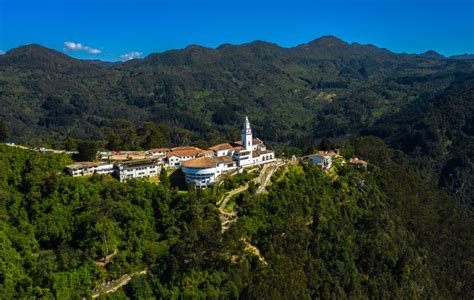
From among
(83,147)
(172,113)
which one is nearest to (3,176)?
(83,147)

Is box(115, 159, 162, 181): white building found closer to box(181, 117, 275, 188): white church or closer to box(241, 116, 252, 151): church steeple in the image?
box(181, 117, 275, 188): white church

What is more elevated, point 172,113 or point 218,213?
point 172,113

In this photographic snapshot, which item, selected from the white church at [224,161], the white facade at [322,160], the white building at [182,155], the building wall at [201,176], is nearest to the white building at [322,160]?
the white facade at [322,160]

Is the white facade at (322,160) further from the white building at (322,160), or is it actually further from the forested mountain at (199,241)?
the forested mountain at (199,241)

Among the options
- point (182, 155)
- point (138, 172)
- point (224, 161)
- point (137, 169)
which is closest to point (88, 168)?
point (137, 169)

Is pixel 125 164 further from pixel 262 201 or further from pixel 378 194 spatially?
pixel 378 194
